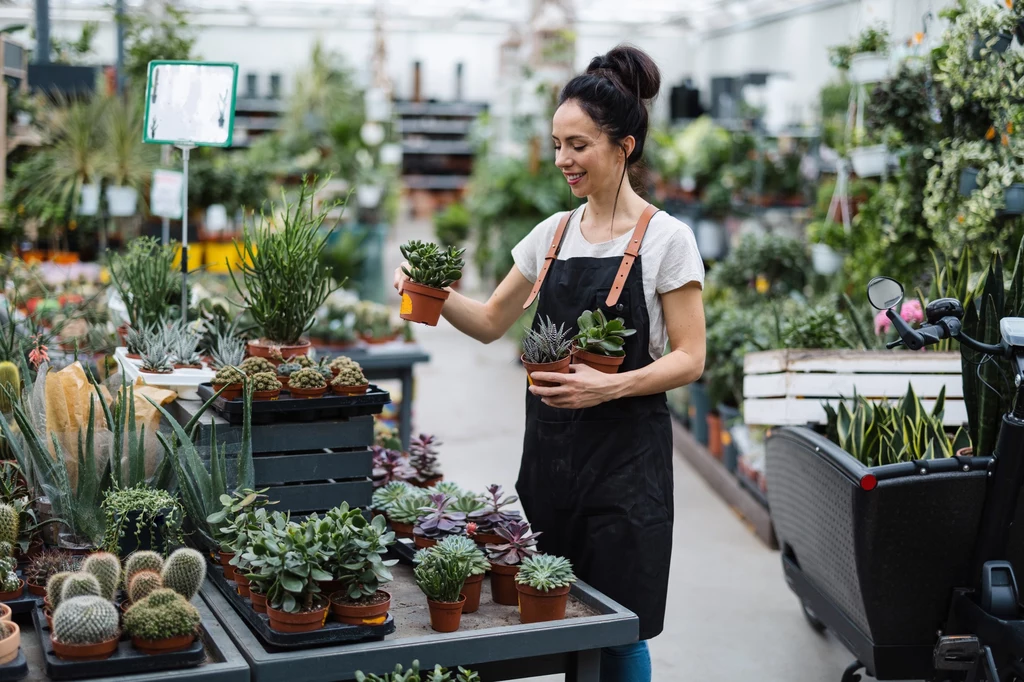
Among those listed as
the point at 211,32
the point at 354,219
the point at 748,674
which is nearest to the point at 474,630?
the point at 748,674

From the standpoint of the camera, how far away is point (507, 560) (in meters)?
1.98

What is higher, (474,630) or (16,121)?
(16,121)

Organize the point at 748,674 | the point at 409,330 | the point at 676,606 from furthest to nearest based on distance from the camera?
the point at 409,330, the point at 676,606, the point at 748,674

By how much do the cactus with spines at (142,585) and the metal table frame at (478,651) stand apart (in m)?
0.16

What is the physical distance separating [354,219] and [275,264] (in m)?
7.31

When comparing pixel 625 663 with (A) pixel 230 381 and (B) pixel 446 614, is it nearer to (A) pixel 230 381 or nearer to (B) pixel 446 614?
(B) pixel 446 614

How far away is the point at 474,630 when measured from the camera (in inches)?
72.6

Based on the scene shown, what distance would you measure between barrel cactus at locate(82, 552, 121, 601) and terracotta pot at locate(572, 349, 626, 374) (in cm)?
90

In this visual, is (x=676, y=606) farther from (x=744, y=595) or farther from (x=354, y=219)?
(x=354, y=219)

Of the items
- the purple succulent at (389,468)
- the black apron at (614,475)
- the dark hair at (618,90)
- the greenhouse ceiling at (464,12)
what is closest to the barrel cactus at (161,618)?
the black apron at (614,475)

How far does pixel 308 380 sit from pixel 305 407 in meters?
0.05

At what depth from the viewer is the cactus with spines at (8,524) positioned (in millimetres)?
1903

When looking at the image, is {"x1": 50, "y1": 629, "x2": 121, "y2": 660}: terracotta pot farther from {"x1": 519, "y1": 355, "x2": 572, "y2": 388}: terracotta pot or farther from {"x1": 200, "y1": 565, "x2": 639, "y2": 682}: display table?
{"x1": 519, "y1": 355, "x2": 572, "y2": 388}: terracotta pot

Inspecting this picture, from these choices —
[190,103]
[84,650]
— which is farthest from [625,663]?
[190,103]
